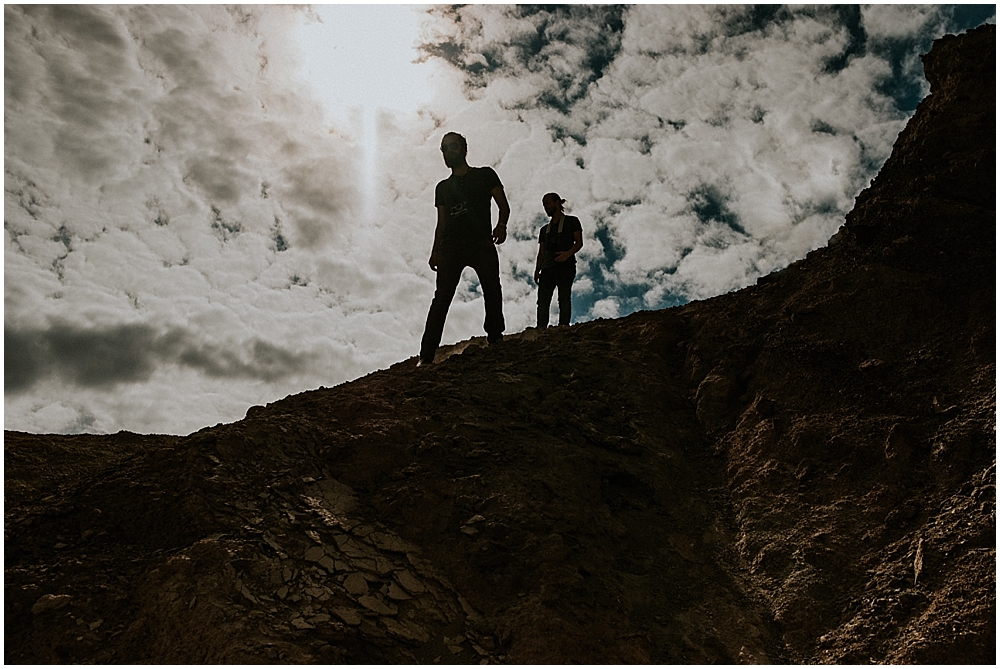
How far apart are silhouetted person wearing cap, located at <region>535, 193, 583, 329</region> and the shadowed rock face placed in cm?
260

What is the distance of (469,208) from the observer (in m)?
7.65

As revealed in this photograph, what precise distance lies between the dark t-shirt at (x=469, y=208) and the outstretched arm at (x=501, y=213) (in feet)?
0.18

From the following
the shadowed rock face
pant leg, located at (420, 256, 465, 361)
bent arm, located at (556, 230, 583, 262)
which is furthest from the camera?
bent arm, located at (556, 230, 583, 262)

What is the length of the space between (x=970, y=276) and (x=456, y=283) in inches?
205

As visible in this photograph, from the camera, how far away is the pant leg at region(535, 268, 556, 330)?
9484mm

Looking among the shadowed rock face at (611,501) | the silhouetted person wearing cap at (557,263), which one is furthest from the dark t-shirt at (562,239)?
the shadowed rock face at (611,501)

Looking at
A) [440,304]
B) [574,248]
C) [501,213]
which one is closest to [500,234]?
[501,213]

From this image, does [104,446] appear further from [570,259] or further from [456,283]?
[570,259]

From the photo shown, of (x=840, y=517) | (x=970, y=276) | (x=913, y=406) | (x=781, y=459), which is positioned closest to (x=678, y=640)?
(x=840, y=517)

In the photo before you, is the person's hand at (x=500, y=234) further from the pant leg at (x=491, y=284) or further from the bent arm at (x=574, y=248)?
the bent arm at (x=574, y=248)

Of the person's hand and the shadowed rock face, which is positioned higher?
the person's hand

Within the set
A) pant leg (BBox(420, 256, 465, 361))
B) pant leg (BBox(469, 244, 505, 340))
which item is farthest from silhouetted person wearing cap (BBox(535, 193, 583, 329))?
pant leg (BBox(420, 256, 465, 361))

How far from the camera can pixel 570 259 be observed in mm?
9461

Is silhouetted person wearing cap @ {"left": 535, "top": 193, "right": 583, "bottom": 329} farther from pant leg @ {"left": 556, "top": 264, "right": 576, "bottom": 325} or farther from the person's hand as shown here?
the person's hand
